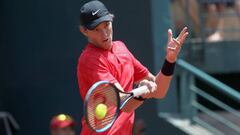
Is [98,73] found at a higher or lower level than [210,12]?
higher

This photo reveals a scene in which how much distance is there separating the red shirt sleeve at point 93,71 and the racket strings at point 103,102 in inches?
7.9

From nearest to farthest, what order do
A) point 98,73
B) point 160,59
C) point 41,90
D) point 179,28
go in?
point 98,73 < point 160,59 < point 41,90 < point 179,28

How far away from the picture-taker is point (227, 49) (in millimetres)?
9625

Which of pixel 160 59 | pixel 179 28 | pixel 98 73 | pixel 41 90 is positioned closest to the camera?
pixel 98 73

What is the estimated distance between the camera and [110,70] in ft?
16.4

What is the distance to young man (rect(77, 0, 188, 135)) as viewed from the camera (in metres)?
4.89

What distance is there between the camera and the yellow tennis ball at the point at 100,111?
15.1ft

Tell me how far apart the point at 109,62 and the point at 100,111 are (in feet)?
1.59

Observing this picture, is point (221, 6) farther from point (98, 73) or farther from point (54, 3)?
point (98, 73)

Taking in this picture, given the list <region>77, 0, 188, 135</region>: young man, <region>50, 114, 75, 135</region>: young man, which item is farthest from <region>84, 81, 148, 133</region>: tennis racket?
<region>50, 114, 75, 135</region>: young man

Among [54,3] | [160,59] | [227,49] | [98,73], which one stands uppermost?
[98,73]

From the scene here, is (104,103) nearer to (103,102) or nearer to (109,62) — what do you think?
(103,102)

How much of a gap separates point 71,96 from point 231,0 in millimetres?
2653

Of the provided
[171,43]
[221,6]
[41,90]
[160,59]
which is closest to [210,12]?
[221,6]
